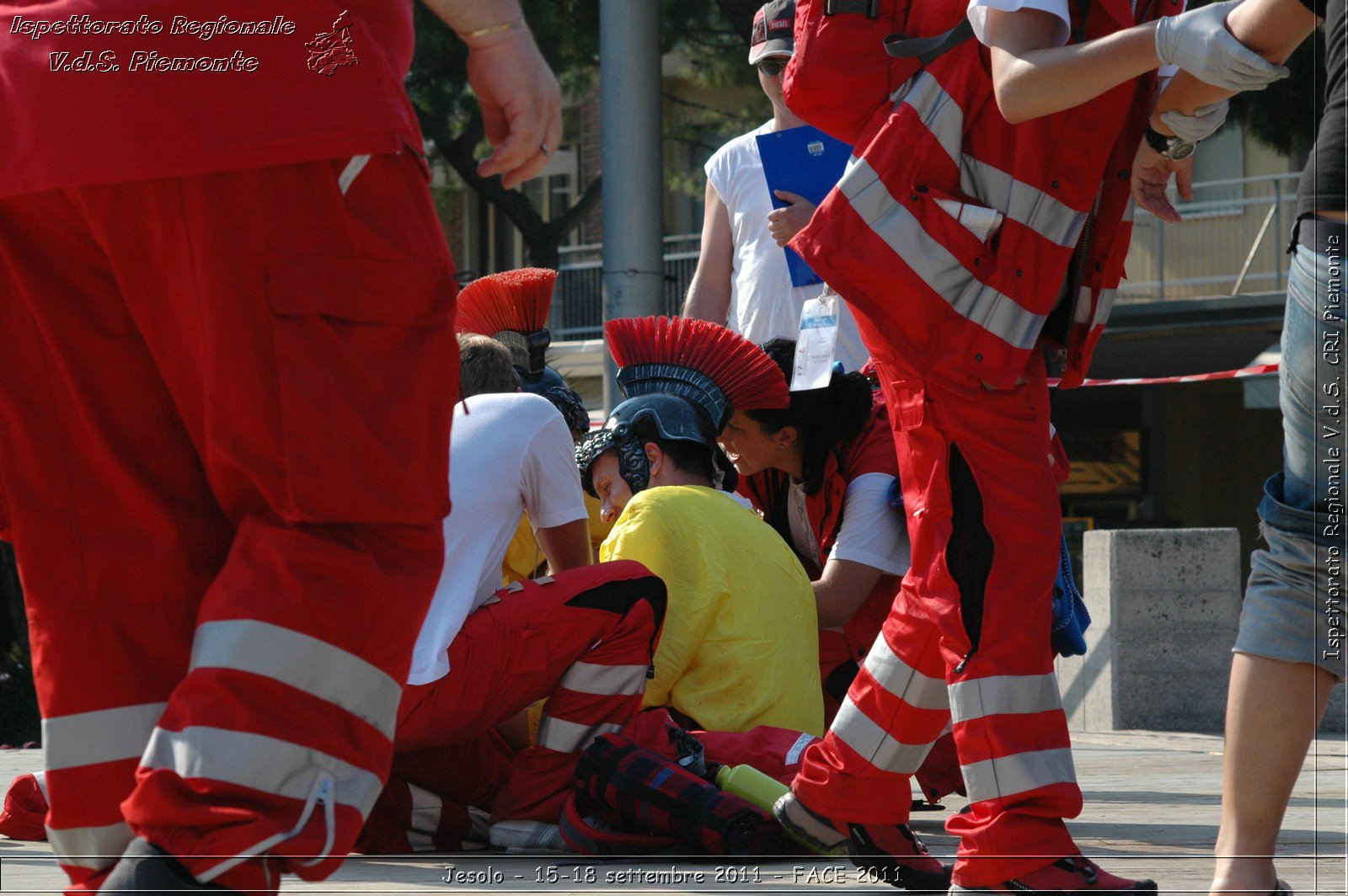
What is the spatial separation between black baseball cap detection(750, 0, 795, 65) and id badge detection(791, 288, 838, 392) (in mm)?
919

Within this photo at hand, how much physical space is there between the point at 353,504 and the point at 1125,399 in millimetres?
16639

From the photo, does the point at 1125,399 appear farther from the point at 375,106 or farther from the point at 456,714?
the point at 375,106

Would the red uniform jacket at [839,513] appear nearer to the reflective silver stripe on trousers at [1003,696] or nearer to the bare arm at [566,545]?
the bare arm at [566,545]

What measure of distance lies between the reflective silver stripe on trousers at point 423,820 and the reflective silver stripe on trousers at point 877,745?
3.70ft

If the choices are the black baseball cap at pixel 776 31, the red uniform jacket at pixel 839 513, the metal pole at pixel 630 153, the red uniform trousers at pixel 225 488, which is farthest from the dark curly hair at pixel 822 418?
the metal pole at pixel 630 153

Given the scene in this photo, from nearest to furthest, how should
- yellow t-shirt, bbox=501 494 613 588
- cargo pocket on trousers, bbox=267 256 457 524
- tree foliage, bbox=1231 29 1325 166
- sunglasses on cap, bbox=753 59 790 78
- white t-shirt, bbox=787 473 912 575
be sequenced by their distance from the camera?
cargo pocket on trousers, bbox=267 256 457 524, white t-shirt, bbox=787 473 912 575, yellow t-shirt, bbox=501 494 613 588, sunglasses on cap, bbox=753 59 790 78, tree foliage, bbox=1231 29 1325 166

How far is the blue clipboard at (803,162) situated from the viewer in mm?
4355

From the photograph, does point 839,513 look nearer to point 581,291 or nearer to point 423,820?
point 423,820

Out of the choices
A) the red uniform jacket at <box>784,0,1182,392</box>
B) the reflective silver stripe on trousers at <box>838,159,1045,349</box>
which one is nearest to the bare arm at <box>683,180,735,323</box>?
the red uniform jacket at <box>784,0,1182,392</box>

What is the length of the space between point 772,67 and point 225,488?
3289 mm

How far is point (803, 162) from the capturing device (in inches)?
173

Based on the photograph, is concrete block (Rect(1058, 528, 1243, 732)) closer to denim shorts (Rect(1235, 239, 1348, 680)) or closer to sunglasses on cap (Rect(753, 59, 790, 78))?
sunglasses on cap (Rect(753, 59, 790, 78))

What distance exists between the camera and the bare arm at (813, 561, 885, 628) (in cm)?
408

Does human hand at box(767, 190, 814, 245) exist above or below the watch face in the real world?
below
